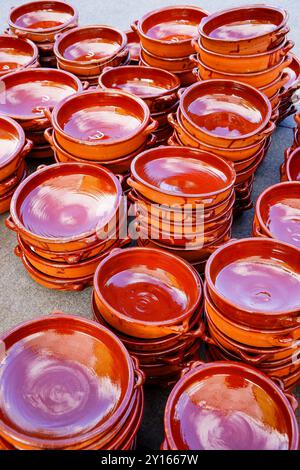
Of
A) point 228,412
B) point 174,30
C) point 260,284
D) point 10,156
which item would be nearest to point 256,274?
point 260,284

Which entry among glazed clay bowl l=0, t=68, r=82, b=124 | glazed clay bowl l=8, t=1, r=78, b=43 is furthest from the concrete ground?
glazed clay bowl l=8, t=1, r=78, b=43

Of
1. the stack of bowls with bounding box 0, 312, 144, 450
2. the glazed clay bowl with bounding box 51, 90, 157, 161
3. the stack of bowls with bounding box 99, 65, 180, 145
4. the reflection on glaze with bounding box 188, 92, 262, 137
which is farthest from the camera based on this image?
the stack of bowls with bounding box 99, 65, 180, 145

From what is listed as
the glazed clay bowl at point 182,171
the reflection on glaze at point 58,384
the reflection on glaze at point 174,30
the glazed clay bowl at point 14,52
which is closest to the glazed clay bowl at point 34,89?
the glazed clay bowl at point 14,52

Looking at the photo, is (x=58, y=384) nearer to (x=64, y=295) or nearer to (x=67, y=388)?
(x=67, y=388)

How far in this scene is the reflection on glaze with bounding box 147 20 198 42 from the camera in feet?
10.2

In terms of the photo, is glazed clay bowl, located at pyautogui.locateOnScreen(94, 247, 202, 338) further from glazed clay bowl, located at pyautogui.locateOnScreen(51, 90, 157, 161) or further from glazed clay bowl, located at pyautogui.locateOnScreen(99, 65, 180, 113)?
glazed clay bowl, located at pyautogui.locateOnScreen(99, 65, 180, 113)

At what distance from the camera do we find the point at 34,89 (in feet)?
9.72

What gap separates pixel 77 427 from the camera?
57.3 inches

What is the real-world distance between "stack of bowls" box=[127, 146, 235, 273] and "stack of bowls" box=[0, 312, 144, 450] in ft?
1.89

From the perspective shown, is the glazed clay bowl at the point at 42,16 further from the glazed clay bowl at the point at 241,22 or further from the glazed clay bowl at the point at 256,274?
the glazed clay bowl at the point at 256,274

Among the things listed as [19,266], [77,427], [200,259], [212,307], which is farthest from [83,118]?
[77,427]

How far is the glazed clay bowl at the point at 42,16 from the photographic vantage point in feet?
11.5

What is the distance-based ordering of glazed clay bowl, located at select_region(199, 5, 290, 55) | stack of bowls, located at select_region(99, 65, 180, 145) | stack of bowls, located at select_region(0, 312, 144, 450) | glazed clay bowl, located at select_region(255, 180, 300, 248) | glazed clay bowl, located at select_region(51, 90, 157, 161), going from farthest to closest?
stack of bowls, located at select_region(99, 65, 180, 145) → glazed clay bowl, located at select_region(199, 5, 290, 55) → glazed clay bowl, located at select_region(51, 90, 157, 161) → glazed clay bowl, located at select_region(255, 180, 300, 248) → stack of bowls, located at select_region(0, 312, 144, 450)

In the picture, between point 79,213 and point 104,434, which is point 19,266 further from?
point 104,434
